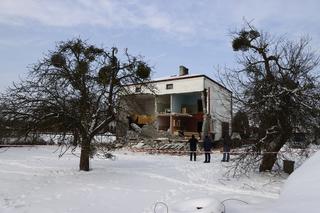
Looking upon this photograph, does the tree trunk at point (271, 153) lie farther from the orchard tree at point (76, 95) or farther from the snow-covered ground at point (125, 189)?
the orchard tree at point (76, 95)

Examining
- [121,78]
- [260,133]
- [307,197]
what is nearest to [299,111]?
[260,133]

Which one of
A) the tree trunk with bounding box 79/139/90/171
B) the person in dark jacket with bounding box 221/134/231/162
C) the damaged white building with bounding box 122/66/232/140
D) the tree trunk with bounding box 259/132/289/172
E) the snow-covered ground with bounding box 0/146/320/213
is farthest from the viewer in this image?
the damaged white building with bounding box 122/66/232/140

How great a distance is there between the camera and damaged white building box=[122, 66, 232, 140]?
38.8 meters

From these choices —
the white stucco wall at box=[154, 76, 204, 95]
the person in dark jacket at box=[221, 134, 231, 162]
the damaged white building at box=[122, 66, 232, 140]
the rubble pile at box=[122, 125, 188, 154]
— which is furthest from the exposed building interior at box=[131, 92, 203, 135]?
the person in dark jacket at box=[221, 134, 231, 162]

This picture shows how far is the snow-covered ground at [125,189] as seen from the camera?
37.5 feet

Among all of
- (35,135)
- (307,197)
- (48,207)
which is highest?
(35,135)

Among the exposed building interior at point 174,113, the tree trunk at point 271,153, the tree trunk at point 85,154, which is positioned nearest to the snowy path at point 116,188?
the tree trunk at point 85,154

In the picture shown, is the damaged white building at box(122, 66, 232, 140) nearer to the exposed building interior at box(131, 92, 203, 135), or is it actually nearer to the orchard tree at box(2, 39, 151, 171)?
the exposed building interior at box(131, 92, 203, 135)

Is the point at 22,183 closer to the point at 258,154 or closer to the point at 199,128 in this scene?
the point at 258,154

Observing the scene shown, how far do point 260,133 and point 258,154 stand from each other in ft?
3.05

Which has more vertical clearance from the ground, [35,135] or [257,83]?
[257,83]

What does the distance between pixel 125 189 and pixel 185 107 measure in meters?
30.4

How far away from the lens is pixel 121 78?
60.5ft

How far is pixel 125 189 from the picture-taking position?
14.2m
